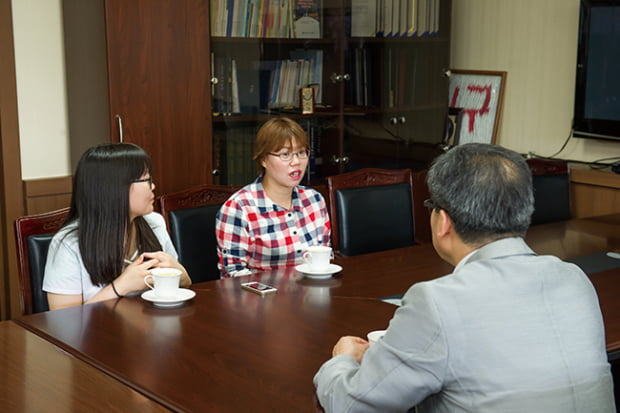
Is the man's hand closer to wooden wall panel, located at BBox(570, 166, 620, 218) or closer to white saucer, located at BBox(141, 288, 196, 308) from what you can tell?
white saucer, located at BBox(141, 288, 196, 308)

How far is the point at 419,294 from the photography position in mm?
1242

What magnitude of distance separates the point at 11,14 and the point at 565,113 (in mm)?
2941

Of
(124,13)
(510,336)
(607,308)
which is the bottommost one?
(607,308)

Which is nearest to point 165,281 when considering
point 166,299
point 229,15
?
point 166,299

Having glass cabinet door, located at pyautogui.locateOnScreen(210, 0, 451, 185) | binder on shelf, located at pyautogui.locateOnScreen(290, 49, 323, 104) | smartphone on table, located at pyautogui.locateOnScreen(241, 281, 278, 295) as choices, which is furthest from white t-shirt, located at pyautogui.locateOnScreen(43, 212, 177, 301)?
binder on shelf, located at pyautogui.locateOnScreen(290, 49, 323, 104)

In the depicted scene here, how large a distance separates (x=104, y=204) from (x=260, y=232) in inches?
26.6

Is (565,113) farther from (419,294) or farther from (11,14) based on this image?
(419,294)

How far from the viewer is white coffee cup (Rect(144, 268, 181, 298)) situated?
1991 mm

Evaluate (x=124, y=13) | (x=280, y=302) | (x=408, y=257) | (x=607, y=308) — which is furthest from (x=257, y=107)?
(x=607, y=308)

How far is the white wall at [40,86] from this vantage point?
11.1 ft

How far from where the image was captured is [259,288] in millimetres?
2148

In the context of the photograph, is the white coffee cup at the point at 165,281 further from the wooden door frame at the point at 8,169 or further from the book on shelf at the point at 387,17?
the book on shelf at the point at 387,17

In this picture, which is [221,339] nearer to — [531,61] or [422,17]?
[422,17]

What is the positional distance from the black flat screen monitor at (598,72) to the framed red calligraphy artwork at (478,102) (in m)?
0.55
